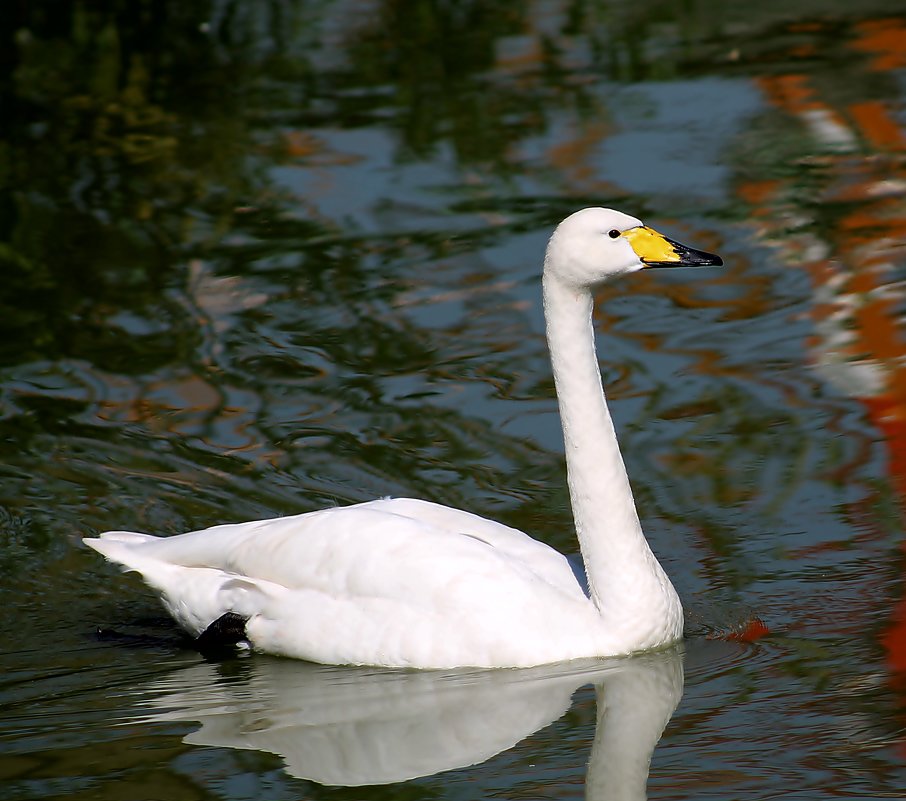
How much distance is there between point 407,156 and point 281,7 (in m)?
6.17

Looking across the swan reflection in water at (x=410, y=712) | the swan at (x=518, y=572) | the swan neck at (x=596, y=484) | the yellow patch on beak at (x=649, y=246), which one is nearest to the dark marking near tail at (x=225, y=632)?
the swan at (x=518, y=572)

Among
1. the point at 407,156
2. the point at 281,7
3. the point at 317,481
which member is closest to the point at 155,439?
the point at 317,481

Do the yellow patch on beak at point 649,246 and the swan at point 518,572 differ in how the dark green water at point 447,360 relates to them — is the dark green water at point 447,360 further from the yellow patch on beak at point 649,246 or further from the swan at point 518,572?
the yellow patch on beak at point 649,246

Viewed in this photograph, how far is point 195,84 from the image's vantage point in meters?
16.5

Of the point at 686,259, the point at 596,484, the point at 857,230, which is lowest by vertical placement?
the point at 857,230

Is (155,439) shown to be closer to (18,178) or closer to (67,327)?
(67,327)

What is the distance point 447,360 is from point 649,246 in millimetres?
3619

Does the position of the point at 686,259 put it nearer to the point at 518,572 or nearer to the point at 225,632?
the point at 518,572

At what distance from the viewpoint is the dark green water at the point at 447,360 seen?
5.69 meters

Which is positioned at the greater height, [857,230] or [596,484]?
[596,484]

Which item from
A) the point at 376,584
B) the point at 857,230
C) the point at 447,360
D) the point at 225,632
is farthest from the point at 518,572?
the point at 857,230

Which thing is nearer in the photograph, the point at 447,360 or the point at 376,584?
the point at 376,584

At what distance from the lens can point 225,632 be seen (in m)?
6.66

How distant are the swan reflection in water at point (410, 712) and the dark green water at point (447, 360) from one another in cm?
2
